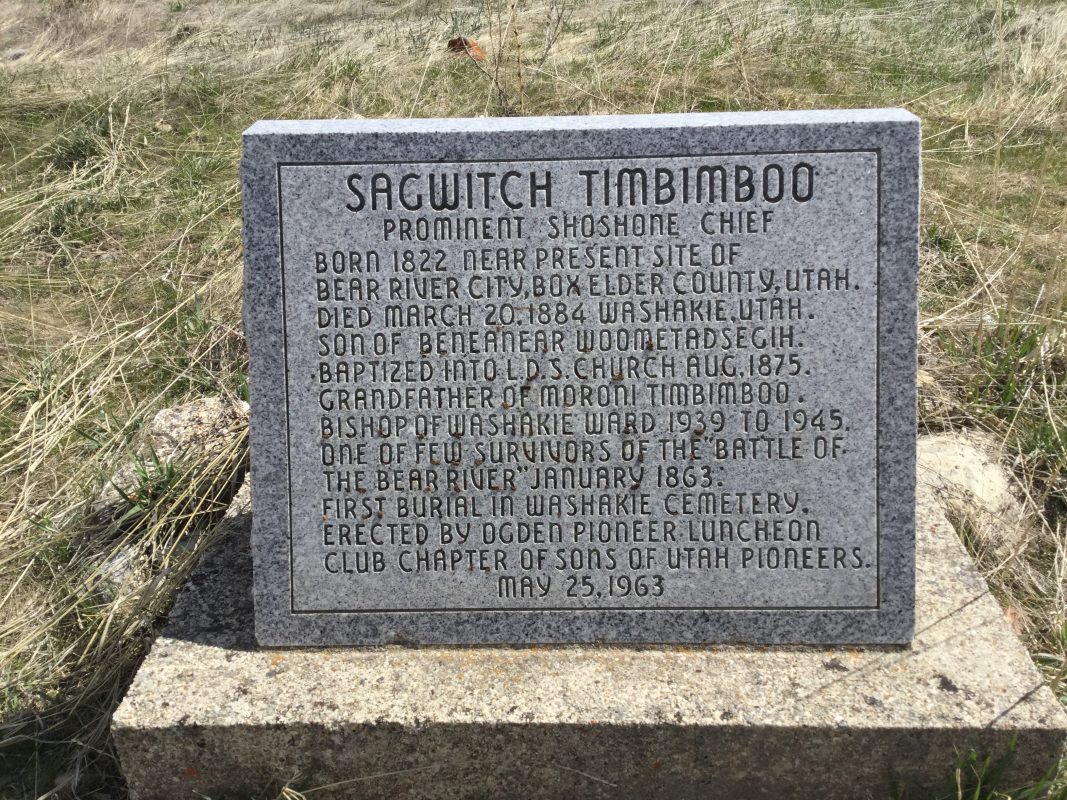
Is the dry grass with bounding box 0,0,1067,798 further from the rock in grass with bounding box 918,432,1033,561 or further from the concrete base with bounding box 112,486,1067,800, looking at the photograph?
the concrete base with bounding box 112,486,1067,800

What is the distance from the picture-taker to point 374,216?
98.9 inches

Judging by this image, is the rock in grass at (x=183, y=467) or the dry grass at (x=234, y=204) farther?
the rock in grass at (x=183, y=467)

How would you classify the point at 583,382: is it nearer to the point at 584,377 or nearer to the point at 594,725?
the point at 584,377

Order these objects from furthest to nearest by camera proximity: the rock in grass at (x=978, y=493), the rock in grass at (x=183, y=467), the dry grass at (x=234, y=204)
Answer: the rock in grass at (x=183, y=467) < the rock in grass at (x=978, y=493) < the dry grass at (x=234, y=204)

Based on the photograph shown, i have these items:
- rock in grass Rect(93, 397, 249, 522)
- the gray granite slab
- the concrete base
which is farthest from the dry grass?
the gray granite slab

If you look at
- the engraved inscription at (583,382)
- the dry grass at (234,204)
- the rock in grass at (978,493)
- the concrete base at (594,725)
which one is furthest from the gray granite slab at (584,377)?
the rock in grass at (978,493)

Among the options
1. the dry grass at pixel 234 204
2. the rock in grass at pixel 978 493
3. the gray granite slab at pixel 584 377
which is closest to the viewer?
the gray granite slab at pixel 584 377

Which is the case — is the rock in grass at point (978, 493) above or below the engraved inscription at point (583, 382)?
below

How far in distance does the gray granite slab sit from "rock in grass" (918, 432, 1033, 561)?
3.25 ft

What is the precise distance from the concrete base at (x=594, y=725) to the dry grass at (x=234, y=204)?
0.41 metres

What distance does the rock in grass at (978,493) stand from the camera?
3.41 meters

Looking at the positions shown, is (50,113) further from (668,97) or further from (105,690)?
(105,690)

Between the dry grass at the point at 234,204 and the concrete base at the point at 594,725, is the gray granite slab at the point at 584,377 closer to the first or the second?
the concrete base at the point at 594,725

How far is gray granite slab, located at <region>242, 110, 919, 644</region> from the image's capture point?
249 centimetres
